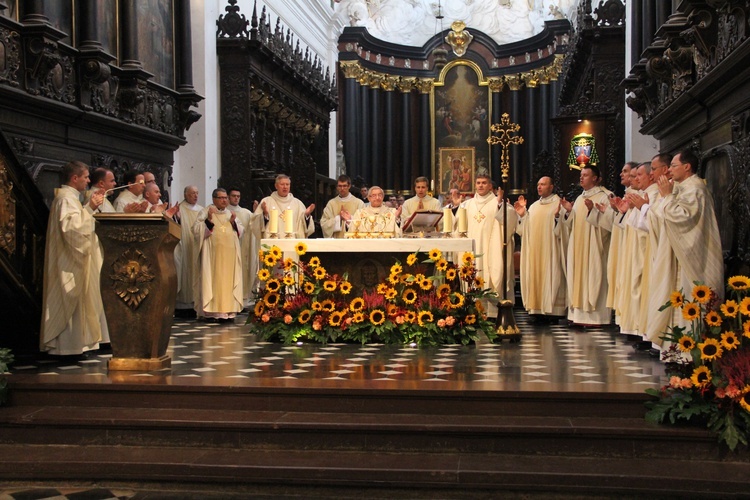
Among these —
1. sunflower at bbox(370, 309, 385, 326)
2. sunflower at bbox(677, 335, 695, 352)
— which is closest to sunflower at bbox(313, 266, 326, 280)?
sunflower at bbox(370, 309, 385, 326)

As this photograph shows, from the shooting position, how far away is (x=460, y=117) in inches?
1108

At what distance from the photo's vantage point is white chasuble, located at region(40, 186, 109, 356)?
7895mm

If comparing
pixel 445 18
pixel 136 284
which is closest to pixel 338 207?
pixel 136 284

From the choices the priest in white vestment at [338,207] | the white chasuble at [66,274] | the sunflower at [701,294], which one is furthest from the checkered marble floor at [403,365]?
the priest in white vestment at [338,207]

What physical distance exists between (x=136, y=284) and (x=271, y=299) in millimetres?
2706

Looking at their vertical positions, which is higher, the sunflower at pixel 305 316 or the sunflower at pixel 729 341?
the sunflower at pixel 729 341

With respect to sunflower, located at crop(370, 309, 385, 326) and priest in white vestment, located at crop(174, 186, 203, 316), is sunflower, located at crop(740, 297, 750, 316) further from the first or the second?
priest in white vestment, located at crop(174, 186, 203, 316)

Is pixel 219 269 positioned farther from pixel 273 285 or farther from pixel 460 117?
pixel 460 117

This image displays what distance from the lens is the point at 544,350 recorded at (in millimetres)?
8781

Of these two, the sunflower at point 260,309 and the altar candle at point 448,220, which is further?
the altar candle at point 448,220

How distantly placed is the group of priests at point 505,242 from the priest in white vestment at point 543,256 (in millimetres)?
14

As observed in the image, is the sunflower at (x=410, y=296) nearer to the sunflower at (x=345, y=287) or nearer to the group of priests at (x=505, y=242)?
→ the sunflower at (x=345, y=287)

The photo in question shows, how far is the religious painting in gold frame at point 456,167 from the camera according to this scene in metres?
27.8

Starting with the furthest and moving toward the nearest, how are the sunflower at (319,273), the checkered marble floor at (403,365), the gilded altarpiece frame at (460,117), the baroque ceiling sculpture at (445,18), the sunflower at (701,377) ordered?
1. the gilded altarpiece frame at (460,117)
2. the baroque ceiling sculpture at (445,18)
3. the sunflower at (319,273)
4. the checkered marble floor at (403,365)
5. the sunflower at (701,377)
